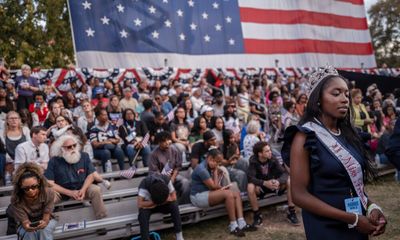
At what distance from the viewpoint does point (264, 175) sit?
18.3ft

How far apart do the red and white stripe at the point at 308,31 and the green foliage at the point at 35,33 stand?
6850 mm

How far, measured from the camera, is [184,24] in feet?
42.5

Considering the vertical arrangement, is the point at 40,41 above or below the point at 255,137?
above

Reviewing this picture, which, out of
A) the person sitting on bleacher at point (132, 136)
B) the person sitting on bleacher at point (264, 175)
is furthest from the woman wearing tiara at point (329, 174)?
the person sitting on bleacher at point (132, 136)

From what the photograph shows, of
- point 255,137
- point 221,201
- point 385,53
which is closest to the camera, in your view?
point 221,201

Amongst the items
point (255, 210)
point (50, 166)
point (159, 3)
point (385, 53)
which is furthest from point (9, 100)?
point (385, 53)

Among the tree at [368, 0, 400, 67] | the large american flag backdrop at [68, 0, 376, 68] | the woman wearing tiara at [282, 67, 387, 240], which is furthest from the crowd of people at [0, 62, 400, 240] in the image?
the tree at [368, 0, 400, 67]

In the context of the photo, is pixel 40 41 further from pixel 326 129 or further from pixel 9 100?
pixel 326 129

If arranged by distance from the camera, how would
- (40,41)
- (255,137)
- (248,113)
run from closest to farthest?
(255,137)
(248,113)
(40,41)

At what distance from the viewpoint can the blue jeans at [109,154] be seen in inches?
245

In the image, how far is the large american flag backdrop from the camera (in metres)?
10.8

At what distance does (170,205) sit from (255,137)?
2.43 m

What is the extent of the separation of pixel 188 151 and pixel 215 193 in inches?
71.3

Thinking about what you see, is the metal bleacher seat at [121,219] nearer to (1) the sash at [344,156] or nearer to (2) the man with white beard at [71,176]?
(2) the man with white beard at [71,176]
